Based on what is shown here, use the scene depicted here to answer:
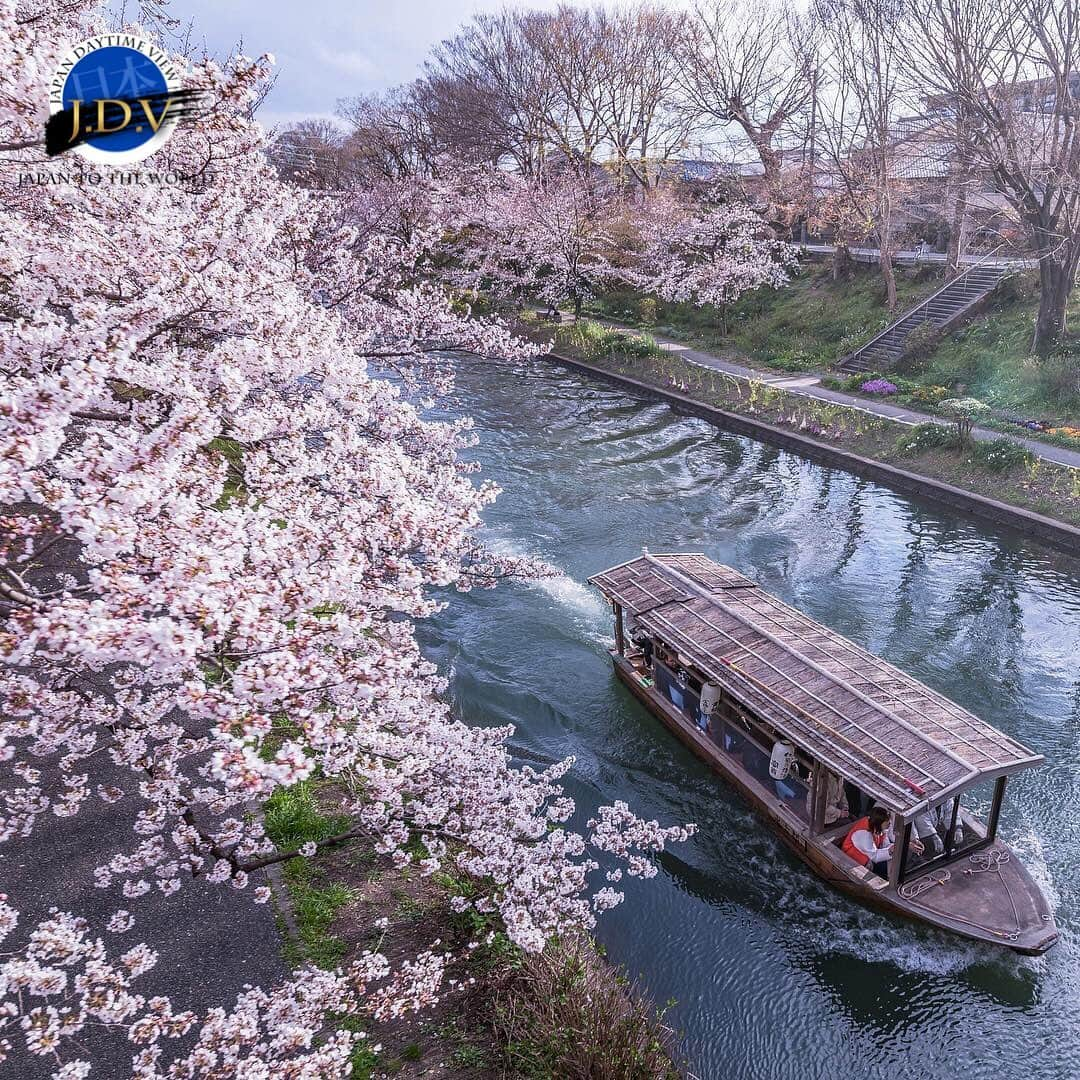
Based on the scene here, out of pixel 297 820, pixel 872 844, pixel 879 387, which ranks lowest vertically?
pixel 872 844

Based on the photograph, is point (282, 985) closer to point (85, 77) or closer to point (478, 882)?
point (478, 882)

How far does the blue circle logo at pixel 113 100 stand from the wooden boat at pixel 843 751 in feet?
33.8

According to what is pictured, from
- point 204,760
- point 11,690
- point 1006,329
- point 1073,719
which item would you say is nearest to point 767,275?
point 1006,329

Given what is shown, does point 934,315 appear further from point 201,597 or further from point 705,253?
point 201,597

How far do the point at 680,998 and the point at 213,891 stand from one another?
5.89 meters

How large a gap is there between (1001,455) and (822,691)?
15.2 meters

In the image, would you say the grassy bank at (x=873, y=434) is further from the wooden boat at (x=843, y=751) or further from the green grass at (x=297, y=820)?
the green grass at (x=297, y=820)

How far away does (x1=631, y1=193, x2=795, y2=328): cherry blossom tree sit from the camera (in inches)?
1563

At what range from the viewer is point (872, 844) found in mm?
10375

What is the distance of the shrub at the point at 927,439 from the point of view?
2352cm

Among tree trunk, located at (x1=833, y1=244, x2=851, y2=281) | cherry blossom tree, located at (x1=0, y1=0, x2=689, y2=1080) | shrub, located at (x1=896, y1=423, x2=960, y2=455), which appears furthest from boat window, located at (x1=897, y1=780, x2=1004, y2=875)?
tree trunk, located at (x1=833, y1=244, x2=851, y2=281)

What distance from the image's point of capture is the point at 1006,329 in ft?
94.7

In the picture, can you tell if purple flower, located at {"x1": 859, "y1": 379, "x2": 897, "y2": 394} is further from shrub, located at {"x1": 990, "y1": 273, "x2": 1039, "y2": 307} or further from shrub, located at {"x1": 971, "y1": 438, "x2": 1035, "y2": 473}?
shrub, located at {"x1": 971, "y1": 438, "x2": 1035, "y2": 473}

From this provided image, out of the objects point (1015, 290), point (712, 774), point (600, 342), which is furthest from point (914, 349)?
point (712, 774)
